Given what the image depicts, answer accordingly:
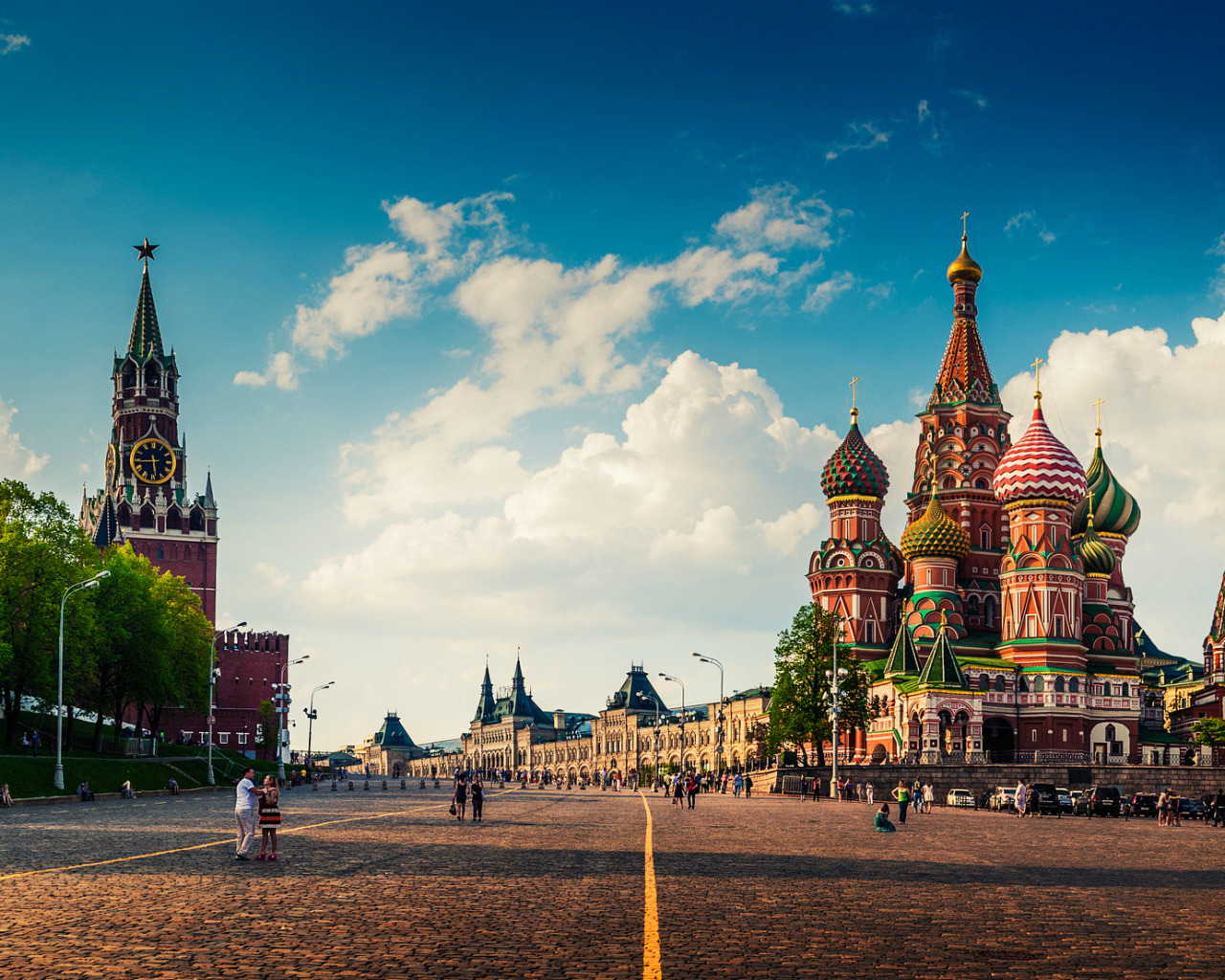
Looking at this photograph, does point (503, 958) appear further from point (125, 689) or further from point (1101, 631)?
point (1101, 631)

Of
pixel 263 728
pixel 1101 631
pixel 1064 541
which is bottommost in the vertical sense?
pixel 263 728

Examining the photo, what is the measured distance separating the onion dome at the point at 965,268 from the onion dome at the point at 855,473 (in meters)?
17.6

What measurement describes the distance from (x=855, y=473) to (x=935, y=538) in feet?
32.5

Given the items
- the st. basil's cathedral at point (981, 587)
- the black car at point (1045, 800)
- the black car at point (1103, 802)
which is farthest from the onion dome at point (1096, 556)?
the black car at point (1045, 800)

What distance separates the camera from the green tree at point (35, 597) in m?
56.5

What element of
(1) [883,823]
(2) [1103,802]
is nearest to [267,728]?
(2) [1103,802]

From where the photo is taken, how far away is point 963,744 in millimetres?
87750

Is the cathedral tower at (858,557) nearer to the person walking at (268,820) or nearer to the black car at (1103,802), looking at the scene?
the black car at (1103,802)

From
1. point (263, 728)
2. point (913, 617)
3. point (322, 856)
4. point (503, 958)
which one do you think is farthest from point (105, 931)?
point (263, 728)

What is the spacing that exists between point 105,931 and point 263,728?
123 m

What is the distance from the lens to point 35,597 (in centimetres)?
5722

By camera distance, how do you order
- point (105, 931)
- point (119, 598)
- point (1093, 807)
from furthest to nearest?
1. point (119, 598)
2. point (1093, 807)
3. point (105, 931)

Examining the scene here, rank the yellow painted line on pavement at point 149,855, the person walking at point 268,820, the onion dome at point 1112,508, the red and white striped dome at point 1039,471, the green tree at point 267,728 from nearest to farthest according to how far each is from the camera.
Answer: the yellow painted line on pavement at point 149,855 → the person walking at point 268,820 → the red and white striped dome at point 1039,471 → the onion dome at point 1112,508 → the green tree at point 267,728

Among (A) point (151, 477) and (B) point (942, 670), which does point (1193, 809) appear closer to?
(B) point (942, 670)
